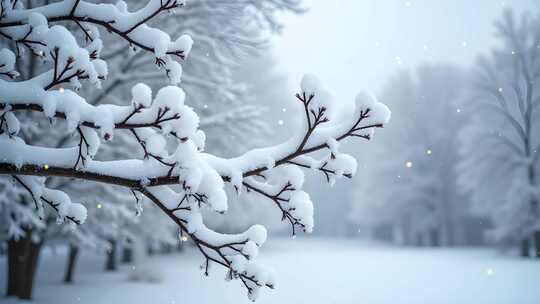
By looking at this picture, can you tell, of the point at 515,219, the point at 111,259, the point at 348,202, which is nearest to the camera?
the point at 111,259

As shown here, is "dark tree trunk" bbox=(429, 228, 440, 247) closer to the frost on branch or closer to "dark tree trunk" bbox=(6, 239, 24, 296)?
"dark tree trunk" bbox=(6, 239, 24, 296)

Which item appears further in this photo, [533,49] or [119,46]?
[533,49]

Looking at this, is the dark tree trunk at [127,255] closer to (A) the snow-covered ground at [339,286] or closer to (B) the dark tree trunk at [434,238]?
(A) the snow-covered ground at [339,286]

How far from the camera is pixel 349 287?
960cm

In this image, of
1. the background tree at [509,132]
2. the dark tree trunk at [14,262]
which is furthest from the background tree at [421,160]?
the dark tree trunk at [14,262]

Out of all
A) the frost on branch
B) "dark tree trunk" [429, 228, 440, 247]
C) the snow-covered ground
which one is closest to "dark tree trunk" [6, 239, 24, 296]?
the snow-covered ground

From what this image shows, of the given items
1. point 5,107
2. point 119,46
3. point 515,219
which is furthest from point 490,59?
point 5,107

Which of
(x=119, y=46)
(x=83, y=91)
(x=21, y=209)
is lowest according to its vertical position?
(x=21, y=209)

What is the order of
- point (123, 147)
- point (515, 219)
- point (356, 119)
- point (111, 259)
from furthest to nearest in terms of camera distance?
point (515, 219) < point (111, 259) < point (123, 147) < point (356, 119)

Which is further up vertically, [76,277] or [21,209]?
[21,209]

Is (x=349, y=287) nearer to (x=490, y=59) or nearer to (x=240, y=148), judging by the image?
(x=240, y=148)

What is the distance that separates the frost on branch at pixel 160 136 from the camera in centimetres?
208

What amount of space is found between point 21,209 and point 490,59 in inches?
671

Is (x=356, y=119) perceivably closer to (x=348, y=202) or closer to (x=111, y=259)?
(x=111, y=259)
